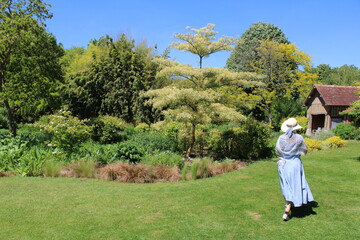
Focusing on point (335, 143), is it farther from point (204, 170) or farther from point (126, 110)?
point (126, 110)

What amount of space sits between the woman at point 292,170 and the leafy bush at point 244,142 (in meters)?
6.76

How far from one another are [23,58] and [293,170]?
1306cm

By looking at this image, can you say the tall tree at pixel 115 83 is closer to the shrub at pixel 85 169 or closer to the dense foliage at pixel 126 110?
the dense foliage at pixel 126 110

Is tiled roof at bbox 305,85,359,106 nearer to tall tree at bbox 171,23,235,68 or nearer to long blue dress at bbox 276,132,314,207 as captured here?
tall tree at bbox 171,23,235,68

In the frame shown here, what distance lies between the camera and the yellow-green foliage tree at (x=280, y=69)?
25.5 m

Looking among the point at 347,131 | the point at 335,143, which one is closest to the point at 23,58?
the point at 335,143

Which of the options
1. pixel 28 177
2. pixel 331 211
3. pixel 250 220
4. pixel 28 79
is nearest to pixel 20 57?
pixel 28 79

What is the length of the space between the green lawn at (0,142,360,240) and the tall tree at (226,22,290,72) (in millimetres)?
19680

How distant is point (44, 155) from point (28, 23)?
7111 mm

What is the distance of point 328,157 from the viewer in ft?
39.1

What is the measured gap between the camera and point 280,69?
26.0m

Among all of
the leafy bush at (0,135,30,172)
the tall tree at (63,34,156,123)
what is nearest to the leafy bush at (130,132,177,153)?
the leafy bush at (0,135,30,172)

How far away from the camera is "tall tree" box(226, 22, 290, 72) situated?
27.2 m

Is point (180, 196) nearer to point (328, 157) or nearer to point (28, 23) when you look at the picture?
point (328, 157)
